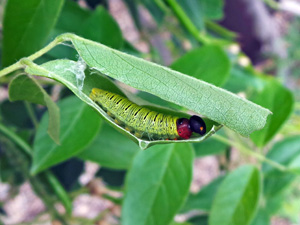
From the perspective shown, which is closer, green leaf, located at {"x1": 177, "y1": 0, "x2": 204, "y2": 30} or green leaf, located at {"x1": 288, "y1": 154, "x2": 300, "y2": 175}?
green leaf, located at {"x1": 288, "y1": 154, "x2": 300, "y2": 175}

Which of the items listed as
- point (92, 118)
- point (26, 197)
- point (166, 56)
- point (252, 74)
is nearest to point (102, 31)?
point (92, 118)

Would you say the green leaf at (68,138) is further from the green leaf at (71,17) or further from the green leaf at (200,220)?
the green leaf at (200,220)

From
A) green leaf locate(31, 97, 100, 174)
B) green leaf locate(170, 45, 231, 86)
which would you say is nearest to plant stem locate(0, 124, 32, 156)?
green leaf locate(31, 97, 100, 174)

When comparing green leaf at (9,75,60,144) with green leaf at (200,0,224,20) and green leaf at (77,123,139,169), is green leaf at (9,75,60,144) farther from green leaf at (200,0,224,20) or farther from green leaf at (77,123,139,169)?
green leaf at (200,0,224,20)

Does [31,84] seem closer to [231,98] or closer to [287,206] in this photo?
[231,98]

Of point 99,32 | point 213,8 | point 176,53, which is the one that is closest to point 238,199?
point 99,32

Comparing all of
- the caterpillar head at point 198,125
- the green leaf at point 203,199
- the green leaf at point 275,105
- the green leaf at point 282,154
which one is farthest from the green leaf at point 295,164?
the caterpillar head at point 198,125
